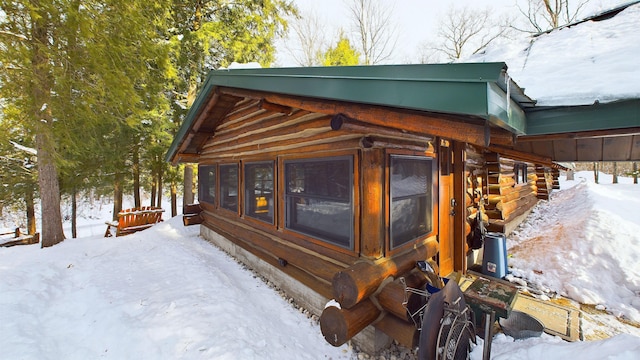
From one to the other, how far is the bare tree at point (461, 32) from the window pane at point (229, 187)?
1809cm

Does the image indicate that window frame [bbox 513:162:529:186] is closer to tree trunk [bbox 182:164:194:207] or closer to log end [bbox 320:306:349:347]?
log end [bbox 320:306:349:347]

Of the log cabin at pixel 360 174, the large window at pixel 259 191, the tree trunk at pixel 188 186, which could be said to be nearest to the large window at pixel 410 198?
the log cabin at pixel 360 174

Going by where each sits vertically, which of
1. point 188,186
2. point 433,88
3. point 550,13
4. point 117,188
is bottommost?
point 117,188

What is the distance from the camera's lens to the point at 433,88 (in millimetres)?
1912

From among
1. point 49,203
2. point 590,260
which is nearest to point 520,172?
point 590,260

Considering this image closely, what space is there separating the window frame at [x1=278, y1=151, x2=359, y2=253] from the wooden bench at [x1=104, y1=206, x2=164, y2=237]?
9600 mm

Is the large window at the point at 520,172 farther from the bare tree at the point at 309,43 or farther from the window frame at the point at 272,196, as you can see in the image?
the bare tree at the point at 309,43

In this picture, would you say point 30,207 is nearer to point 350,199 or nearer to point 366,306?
point 350,199

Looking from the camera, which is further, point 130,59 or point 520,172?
point 520,172

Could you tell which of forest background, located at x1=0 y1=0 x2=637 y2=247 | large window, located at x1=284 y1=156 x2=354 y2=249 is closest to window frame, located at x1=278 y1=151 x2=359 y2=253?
large window, located at x1=284 y1=156 x2=354 y2=249

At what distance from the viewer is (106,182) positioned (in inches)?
565

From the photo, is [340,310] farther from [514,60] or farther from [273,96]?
[514,60]

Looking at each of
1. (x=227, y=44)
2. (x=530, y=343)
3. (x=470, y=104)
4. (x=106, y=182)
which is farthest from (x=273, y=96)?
(x=106, y=182)

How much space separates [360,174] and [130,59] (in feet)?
25.5
